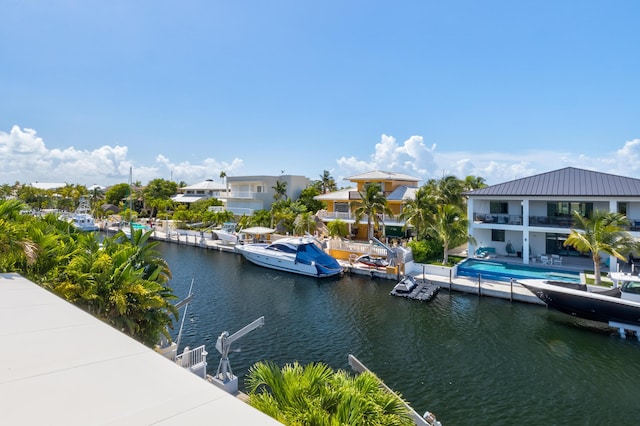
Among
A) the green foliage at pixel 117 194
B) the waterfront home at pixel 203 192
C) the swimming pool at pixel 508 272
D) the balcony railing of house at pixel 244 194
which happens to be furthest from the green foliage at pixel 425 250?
the green foliage at pixel 117 194

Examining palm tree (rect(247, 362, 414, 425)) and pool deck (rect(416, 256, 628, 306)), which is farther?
pool deck (rect(416, 256, 628, 306))

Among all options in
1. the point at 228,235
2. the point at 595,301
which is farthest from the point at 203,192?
the point at 595,301

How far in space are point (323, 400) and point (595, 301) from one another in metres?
18.4

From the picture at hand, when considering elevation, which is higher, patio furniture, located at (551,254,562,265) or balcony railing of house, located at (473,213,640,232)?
balcony railing of house, located at (473,213,640,232)

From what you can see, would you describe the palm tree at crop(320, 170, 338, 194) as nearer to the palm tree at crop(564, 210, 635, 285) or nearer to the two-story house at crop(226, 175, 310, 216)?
the two-story house at crop(226, 175, 310, 216)

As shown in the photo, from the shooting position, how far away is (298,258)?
100ft

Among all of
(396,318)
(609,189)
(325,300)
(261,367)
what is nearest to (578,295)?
(396,318)

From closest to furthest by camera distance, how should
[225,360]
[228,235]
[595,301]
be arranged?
[225,360] < [595,301] < [228,235]

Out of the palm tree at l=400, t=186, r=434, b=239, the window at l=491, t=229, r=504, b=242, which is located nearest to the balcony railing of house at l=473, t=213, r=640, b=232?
the window at l=491, t=229, r=504, b=242

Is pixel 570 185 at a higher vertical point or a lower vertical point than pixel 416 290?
higher

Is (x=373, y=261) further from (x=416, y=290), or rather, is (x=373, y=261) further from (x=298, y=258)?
(x=416, y=290)

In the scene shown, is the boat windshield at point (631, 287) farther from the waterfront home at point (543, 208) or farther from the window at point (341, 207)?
the window at point (341, 207)

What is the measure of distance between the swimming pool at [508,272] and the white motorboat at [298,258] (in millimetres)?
10253

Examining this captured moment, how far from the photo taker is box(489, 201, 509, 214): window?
104 feet
